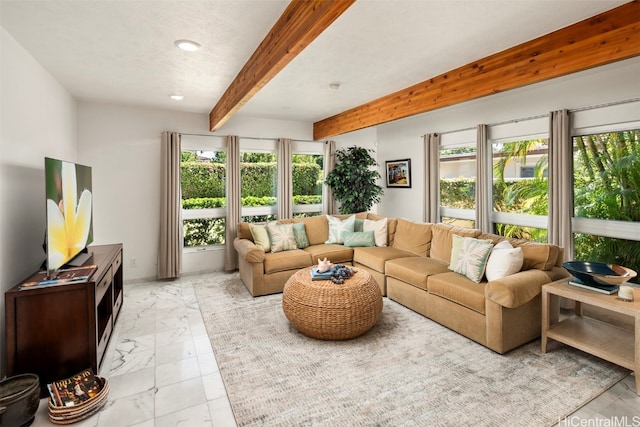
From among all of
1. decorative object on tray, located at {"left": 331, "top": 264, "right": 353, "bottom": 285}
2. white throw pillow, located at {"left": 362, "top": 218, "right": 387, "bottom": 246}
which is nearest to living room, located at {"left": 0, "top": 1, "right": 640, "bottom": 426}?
white throw pillow, located at {"left": 362, "top": 218, "right": 387, "bottom": 246}

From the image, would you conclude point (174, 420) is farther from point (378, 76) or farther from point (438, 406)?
point (378, 76)

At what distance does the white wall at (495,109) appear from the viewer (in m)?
3.24

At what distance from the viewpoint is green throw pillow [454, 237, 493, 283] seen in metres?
3.14

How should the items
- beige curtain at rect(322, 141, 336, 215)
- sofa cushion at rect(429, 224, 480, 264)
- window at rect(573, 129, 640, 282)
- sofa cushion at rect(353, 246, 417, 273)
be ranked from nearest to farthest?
window at rect(573, 129, 640, 282)
sofa cushion at rect(429, 224, 480, 264)
sofa cushion at rect(353, 246, 417, 273)
beige curtain at rect(322, 141, 336, 215)

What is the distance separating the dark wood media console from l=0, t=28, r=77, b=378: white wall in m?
0.24

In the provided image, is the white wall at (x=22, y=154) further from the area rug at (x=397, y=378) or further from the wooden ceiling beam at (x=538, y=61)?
the wooden ceiling beam at (x=538, y=61)

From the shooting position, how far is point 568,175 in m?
3.56

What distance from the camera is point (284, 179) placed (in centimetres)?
562

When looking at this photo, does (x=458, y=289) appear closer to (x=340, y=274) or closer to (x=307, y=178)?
(x=340, y=274)

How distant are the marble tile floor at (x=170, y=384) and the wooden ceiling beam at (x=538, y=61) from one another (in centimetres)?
226

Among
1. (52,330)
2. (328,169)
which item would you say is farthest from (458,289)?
(328,169)

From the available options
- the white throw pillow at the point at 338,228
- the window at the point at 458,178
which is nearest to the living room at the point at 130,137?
the window at the point at 458,178

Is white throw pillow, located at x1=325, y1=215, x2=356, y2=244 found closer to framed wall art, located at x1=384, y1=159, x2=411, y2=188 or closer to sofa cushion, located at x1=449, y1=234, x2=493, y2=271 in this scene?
framed wall art, located at x1=384, y1=159, x2=411, y2=188

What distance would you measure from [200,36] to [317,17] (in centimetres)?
115
